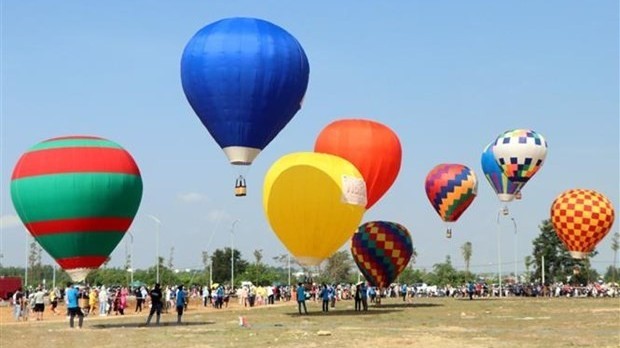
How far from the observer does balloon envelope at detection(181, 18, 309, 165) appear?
1324 inches

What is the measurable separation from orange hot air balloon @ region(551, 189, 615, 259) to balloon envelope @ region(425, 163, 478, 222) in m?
6.90

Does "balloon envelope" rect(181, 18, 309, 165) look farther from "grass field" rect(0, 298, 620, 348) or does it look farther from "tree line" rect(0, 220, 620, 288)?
"tree line" rect(0, 220, 620, 288)

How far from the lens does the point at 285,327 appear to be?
2919 cm

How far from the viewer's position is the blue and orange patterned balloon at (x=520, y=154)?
186ft

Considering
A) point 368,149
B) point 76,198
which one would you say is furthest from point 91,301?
point 76,198

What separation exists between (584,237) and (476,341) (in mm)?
39508

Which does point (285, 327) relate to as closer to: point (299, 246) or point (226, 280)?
point (299, 246)

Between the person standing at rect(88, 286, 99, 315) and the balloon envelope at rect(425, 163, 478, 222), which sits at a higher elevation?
the balloon envelope at rect(425, 163, 478, 222)

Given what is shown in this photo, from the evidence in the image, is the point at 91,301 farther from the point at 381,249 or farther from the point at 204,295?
the point at 381,249

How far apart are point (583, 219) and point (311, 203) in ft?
105

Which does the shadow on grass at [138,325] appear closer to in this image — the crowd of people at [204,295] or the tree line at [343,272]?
the crowd of people at [204,295]

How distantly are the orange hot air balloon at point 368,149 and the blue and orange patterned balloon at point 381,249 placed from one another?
1552 millimetres

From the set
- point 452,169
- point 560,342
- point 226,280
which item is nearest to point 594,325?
point 560,342

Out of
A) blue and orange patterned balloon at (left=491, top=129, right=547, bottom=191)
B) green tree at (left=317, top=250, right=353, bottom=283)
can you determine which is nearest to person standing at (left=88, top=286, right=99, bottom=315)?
blue and orange patterned balloon at (left=491, top=129, right=547, bottom=191)
